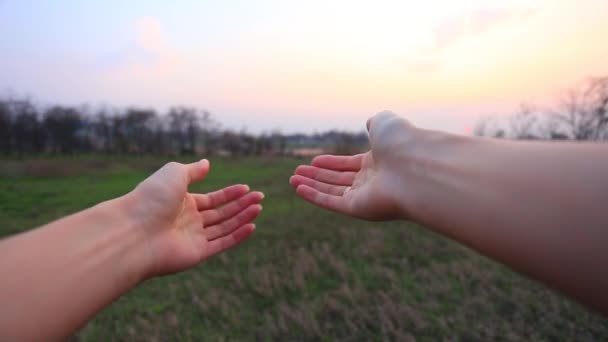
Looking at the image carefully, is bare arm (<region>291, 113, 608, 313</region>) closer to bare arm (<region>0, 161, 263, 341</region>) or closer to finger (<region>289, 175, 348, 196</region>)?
finger (<region>289, 175, 348, 196</region>)

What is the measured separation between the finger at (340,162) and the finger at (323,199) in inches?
7.6

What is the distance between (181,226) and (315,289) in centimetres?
245

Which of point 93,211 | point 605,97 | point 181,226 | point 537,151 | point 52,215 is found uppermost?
point 605,97

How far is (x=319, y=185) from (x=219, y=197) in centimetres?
57

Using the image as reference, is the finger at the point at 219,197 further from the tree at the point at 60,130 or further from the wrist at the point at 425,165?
the tree at the point at 60,130

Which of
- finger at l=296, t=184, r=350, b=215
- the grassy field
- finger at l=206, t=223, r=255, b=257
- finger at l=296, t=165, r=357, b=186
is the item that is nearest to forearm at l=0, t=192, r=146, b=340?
finger at l=206, t=223, r=255, b=257

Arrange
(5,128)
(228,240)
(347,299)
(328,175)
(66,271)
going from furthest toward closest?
(5,128) → (347,299) → (328,175) → (228,240) → (66,271)

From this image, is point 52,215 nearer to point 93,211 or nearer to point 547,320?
point 93,211

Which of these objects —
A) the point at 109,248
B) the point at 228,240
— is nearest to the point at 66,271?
the point at 109,248

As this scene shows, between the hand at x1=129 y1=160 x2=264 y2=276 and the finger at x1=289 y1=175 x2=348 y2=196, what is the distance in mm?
256

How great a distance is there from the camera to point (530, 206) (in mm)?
1110

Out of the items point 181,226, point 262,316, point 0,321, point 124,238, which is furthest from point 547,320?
point 0,321

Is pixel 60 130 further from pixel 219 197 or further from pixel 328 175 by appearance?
pixel 328 175

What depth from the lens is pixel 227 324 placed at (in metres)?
3.39
